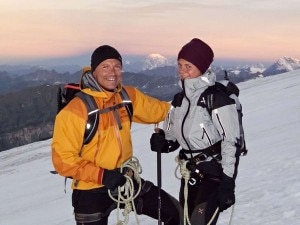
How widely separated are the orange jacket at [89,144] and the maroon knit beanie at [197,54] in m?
1.05

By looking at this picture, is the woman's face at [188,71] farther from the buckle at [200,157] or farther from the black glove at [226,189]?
the black glove at [226,189]

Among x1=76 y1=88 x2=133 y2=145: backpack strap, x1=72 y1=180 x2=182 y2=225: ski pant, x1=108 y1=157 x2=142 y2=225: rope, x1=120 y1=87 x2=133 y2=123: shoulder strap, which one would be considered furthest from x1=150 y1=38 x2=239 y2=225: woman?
x1=76 y1=88 x2=133 y2=145: backpack strap

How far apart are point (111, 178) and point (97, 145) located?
47 centimetres

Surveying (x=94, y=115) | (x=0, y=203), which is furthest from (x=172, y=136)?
(x=0, y=203)

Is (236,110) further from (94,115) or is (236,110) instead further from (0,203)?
(0,203)

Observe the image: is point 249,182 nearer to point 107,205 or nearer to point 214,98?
point 107,205

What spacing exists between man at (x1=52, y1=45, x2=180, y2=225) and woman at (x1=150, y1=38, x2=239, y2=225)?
0.69 meters

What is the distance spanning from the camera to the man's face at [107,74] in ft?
18.2

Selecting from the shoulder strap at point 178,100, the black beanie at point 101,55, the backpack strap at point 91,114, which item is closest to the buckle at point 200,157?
the shoulder strap at point 178,100

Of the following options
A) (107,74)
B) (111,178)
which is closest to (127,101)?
(107,74)

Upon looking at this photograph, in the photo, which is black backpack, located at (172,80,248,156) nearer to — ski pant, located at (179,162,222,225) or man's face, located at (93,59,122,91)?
ski pant, located at (179,162,222,225)

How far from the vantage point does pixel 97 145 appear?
547 centimetres

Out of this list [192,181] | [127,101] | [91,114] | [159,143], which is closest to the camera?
[91,114]

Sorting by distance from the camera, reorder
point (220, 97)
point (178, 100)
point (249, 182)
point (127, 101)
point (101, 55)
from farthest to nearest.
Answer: point (249, 182), point (127, 101), point (178, 100), point (101, 55), point (220, 97)
